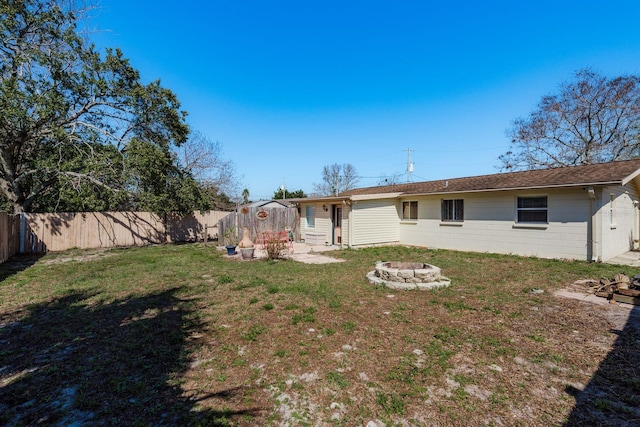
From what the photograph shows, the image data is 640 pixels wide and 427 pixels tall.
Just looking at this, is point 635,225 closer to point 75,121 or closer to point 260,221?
point 260,221

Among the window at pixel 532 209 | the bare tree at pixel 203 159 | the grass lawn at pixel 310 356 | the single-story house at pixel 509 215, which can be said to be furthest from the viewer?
the bare tree at pixel 203 159

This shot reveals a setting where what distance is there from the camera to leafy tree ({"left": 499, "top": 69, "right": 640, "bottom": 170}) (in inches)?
748

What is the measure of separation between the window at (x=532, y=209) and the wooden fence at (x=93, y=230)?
51.5 feet

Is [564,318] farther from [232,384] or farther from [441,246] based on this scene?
[441,246]

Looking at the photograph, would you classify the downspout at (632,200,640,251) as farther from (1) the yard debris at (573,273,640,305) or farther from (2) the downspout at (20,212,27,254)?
(2) the downspout at (20,212,27,254)

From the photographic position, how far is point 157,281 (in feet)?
Result: 23.0

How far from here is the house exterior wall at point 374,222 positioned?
43.9 feet

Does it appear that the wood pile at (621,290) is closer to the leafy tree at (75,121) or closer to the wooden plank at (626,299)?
the wooden plank at (626,299)

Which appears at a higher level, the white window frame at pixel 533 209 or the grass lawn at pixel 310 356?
the white window frame at pixel 533 209

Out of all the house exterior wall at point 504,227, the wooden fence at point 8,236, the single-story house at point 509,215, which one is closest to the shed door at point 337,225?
the single-story house at point 509,215

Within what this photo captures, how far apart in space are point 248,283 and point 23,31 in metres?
14.8

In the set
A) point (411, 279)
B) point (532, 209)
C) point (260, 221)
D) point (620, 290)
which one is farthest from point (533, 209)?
point (260, 221)

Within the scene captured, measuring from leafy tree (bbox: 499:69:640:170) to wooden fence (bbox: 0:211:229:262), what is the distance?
81.9 feet

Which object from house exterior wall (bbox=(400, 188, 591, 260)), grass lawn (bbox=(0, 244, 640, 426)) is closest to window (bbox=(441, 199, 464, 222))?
house exterior wall (bbox=(400, 188, 591, 260))
